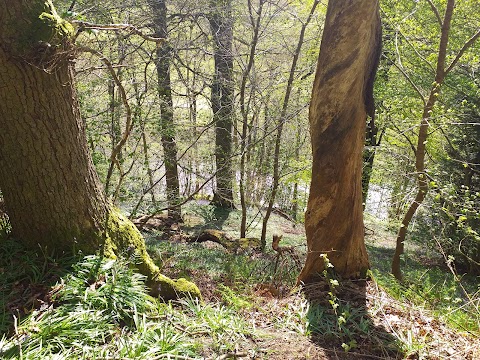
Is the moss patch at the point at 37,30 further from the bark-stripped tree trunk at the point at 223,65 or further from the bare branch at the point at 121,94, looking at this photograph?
the bark-stripped tree trunk at the point at 223,65

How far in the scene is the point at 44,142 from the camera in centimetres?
281

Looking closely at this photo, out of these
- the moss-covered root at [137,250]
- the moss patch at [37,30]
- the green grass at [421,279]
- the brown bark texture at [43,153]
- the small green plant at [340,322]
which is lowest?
the green grass at [421,279]

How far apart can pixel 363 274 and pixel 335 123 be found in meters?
1.83

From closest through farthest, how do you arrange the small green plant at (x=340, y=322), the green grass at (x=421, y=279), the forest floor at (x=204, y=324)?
1. the forest floor at (x=204, y=324)
2. the small green plant at (x=340, y=322)
3. the green grass at (x=421, y=279)

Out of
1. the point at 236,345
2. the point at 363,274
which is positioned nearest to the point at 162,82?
the point at 363,274

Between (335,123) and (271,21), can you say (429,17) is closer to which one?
(271,21)

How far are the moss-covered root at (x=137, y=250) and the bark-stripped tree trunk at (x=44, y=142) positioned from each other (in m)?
0.06

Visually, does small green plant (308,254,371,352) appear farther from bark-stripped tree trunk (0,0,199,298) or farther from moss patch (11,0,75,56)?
moss patch (11,0,75,56)

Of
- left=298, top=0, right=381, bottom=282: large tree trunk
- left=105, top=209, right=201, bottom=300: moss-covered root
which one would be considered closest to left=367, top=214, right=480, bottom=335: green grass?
left=298, top=0, right=381, bottom=282: large tree trunk

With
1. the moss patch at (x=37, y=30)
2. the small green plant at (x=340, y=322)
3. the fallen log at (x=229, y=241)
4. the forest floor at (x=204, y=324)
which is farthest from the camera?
the fallen log at (x=229, y=241)

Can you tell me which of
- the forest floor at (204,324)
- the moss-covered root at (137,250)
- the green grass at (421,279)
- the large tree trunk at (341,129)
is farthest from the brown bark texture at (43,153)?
the green grass at (421,279)

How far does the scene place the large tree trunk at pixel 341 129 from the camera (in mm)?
3350

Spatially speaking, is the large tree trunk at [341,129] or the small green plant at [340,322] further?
the large tree trunk at [341,129]

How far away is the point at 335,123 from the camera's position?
138 inches
